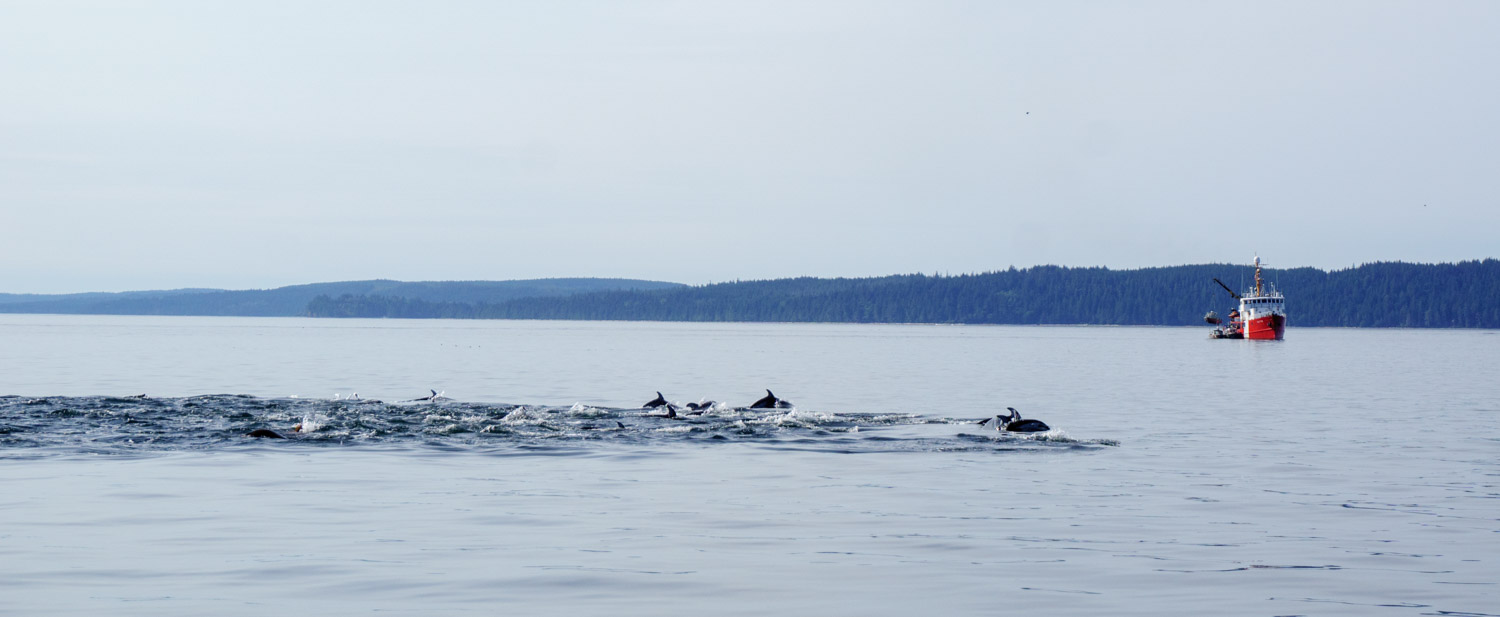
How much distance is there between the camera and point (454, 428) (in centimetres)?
3073

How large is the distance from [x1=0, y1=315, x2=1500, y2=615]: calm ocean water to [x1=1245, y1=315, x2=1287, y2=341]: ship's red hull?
10718 centimetres

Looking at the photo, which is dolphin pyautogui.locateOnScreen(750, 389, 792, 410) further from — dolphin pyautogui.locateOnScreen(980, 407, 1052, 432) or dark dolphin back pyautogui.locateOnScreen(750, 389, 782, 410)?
dolphin pyautogui.locateOnScreen(980, 407, 1052, 432)

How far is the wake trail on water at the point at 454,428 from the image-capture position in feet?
90.3

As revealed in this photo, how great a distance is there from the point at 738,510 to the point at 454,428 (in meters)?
13.4

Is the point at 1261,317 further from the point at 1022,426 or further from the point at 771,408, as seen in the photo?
the point at 1022,426

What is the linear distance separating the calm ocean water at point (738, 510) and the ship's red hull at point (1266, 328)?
352 feet

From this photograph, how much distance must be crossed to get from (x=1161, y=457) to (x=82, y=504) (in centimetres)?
1831

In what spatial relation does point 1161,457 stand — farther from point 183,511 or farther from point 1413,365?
point 1413,365

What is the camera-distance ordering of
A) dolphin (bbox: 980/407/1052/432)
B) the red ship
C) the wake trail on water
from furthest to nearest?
the red ship → dolphin (bbox: 980/407/1052/432) → the wake trail on water


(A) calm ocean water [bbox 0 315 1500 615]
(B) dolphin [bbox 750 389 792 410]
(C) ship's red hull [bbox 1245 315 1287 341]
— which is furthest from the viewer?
(C) ship's red hull [bbox 1245 315 1287 341]

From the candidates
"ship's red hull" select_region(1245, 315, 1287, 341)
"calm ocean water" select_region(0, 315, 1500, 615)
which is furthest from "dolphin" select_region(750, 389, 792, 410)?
"ship's red hull" select_region(1245, 315, 1287, 341)

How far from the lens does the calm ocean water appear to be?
13.2 metres

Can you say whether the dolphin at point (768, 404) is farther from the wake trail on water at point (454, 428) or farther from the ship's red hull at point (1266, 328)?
the ship's red hull at point (1266, 328)

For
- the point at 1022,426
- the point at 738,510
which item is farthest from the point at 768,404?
the point at 738,510
